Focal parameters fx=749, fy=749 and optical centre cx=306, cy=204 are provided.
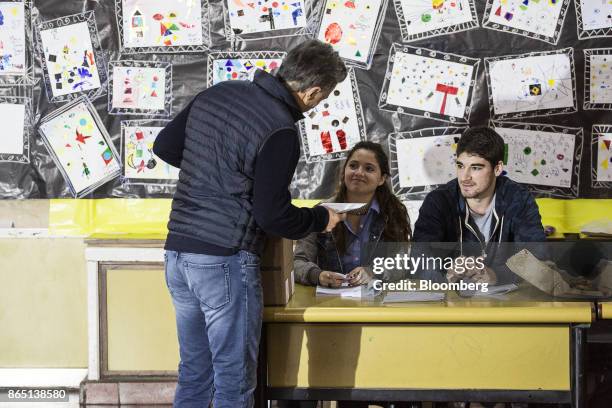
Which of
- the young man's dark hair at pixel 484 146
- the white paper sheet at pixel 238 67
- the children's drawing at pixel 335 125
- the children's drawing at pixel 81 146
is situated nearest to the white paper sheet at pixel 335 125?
the children's drawing at pixel 335 125

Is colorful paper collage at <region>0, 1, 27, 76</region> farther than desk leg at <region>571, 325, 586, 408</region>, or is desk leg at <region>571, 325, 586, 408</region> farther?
colorful paper collage at <region>0, 1, 27, 76</region>

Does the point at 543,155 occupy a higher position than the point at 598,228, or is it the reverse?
the point at 543,155

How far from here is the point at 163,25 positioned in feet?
11.0

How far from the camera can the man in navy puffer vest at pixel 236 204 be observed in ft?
6.45

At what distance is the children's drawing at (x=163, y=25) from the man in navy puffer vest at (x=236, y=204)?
54.2 inches

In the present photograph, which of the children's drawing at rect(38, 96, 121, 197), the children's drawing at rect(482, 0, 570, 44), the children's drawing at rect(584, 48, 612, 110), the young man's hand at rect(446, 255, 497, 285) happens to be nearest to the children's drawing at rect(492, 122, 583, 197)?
the children's drawing at rect(584, 48, 612, 110)

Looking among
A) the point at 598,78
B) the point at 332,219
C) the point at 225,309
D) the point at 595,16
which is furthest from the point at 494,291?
the point at 595,16

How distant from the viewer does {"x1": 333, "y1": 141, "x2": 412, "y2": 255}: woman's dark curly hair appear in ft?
9.33

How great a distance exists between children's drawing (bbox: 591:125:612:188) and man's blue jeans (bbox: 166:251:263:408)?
190 centimetres

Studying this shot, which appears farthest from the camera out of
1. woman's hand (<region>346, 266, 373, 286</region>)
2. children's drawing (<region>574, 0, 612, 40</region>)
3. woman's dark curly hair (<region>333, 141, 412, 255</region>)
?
children's drawing (<region>574, 0, 612, 40</region>)

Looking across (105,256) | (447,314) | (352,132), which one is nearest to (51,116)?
(105,256)

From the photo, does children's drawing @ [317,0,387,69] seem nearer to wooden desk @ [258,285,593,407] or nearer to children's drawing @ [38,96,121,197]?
children's drawing @ [38,96,121,197]

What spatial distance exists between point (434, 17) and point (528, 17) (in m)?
0.41

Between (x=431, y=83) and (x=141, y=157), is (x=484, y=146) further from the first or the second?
(x=141, y=157)
